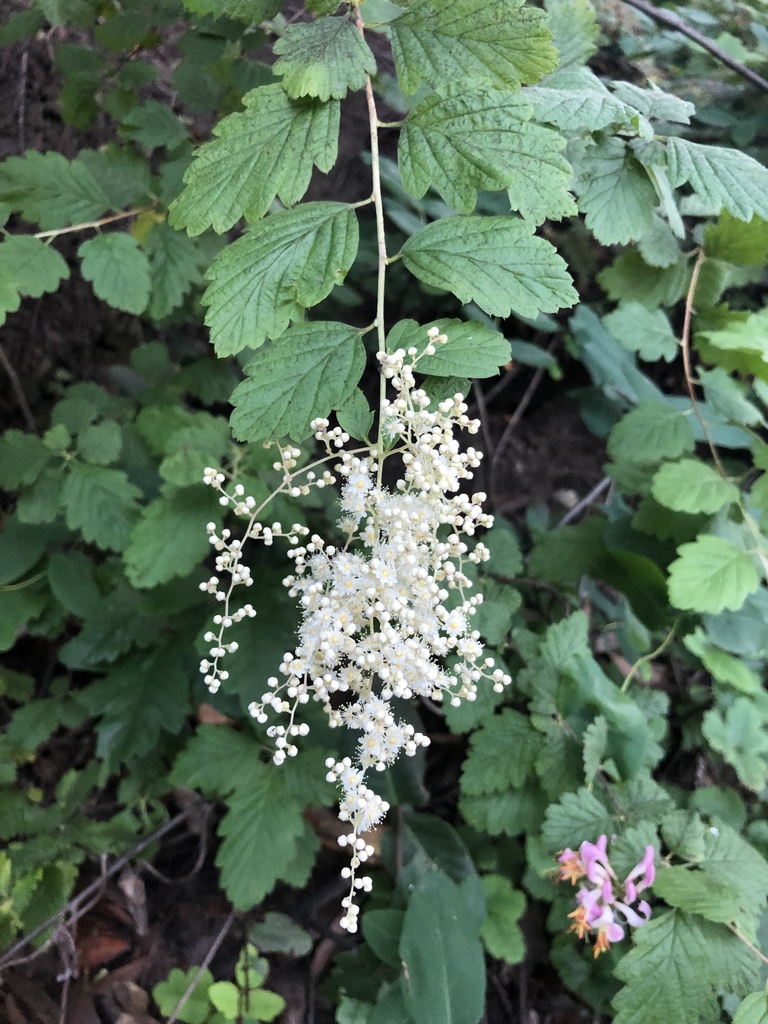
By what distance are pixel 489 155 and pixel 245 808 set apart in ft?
4.38

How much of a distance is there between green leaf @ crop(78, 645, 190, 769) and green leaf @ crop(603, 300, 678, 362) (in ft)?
4.19

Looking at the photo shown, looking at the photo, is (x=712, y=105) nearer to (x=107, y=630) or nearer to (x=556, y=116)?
(x=556, y=116)

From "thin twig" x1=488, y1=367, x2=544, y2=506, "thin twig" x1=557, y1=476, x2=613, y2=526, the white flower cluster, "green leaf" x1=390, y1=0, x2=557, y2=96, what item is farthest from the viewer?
"thin twig" x1=488, y1=367, x2=544, y2=506

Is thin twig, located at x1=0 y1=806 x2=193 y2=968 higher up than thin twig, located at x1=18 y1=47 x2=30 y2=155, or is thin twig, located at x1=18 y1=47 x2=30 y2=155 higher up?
thin twig, located at x1=18 y1=47 x2=30 y2=155

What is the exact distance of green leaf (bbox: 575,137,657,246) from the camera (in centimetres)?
98

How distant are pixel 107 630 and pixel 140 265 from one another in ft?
2.85

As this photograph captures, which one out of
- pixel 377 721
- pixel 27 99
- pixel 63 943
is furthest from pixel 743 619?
pixel 27 99

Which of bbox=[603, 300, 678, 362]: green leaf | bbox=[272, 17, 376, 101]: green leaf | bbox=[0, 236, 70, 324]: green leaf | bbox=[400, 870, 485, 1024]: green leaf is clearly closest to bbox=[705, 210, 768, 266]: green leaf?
bbox=[603, 300, 678, 362]: green leaf

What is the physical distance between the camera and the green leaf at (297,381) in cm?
75

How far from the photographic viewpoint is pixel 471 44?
84 centimetres

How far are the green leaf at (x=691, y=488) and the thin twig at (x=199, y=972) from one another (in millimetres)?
1452

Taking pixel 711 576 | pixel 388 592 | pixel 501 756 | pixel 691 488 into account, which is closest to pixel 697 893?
pixel 501 756

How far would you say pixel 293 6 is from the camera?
1.33 metres

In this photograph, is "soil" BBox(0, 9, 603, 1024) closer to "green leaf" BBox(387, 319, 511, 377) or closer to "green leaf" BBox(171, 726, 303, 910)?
"green leaf" BBox(171, 726, 303, 910)
